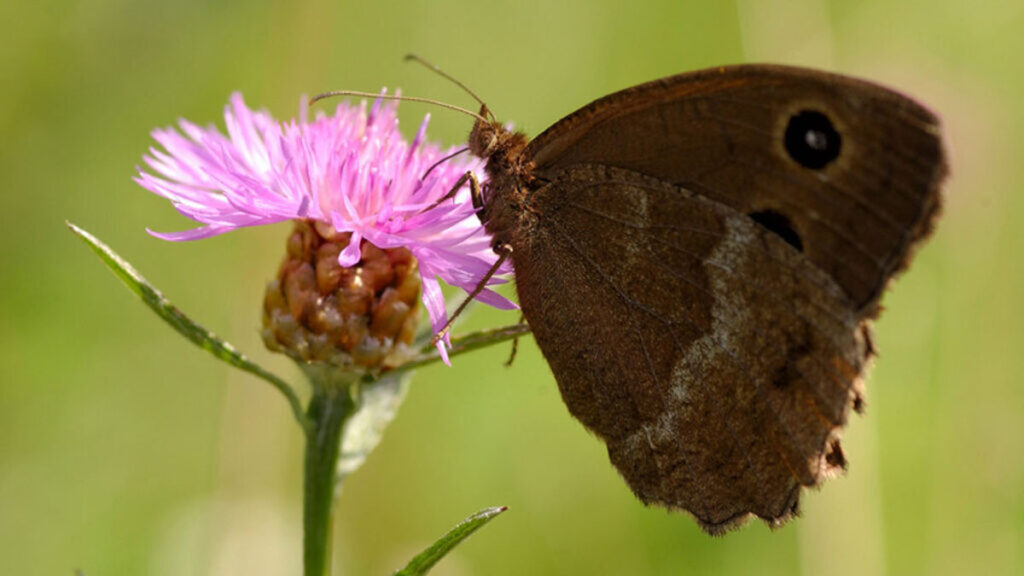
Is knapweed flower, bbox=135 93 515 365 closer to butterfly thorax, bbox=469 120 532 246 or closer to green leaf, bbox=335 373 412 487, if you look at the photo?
butterfly thorax, bbox=469 120 532 246

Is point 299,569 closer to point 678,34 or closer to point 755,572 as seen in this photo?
point 755,572

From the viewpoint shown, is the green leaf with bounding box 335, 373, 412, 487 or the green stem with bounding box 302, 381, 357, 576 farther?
the green leaf with bounding box 335, 373, 412, 487

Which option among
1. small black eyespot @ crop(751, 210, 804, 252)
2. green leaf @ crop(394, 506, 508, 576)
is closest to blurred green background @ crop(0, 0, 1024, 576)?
small black eyespot @ crop(751, 210, 804, 252)

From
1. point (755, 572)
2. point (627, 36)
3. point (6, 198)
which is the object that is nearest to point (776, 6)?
point (627, 36)

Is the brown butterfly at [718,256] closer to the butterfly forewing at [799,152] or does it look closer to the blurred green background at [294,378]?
the butterfly forewing at [799,152]

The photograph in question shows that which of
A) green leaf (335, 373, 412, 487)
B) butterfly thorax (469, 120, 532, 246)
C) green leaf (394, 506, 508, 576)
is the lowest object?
green leaf (394, 506, 508, 576)

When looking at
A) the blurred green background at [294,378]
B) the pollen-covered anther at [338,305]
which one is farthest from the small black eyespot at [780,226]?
the blurred green background at [294,378]


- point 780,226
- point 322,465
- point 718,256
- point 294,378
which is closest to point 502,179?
point 718,256

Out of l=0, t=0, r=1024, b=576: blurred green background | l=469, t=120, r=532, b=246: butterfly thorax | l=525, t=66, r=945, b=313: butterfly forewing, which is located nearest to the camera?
l=525, t=66, r=945, b=313: butterfly forewing
